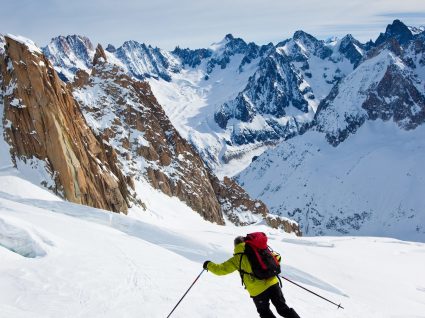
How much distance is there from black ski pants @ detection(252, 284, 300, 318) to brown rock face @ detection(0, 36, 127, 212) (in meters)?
39.1

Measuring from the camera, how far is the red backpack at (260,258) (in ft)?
33.2

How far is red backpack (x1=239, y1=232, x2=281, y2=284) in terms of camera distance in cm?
1013

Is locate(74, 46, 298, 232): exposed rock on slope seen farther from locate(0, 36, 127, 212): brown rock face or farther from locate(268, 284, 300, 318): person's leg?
locate(268, 284, 300, 318): person's leg

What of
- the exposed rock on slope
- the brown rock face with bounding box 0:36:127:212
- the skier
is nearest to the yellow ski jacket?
the skier

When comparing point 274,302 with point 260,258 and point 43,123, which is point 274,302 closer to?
point 260,258

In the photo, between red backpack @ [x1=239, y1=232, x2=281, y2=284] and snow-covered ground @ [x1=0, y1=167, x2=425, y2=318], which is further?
snow-covered ground @ [x1=0, y1=167, x2=425, y2=318]

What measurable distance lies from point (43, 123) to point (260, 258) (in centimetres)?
4320

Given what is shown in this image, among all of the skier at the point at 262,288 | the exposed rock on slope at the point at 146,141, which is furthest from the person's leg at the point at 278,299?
the exposed rock on slope at the point at 146,141

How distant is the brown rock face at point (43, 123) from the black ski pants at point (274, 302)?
39.1m

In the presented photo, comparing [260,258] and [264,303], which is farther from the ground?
[260,258]

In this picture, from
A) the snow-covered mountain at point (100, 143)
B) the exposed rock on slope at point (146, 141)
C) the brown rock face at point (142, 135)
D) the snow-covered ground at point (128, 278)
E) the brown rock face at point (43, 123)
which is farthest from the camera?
the exposed rock on slope at point (146, 141)

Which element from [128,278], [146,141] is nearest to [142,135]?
[146,141]

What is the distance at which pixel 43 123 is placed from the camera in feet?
160

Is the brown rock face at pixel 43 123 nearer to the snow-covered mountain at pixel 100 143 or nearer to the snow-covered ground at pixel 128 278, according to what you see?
the snow-covered mountain at pixel 100 143
